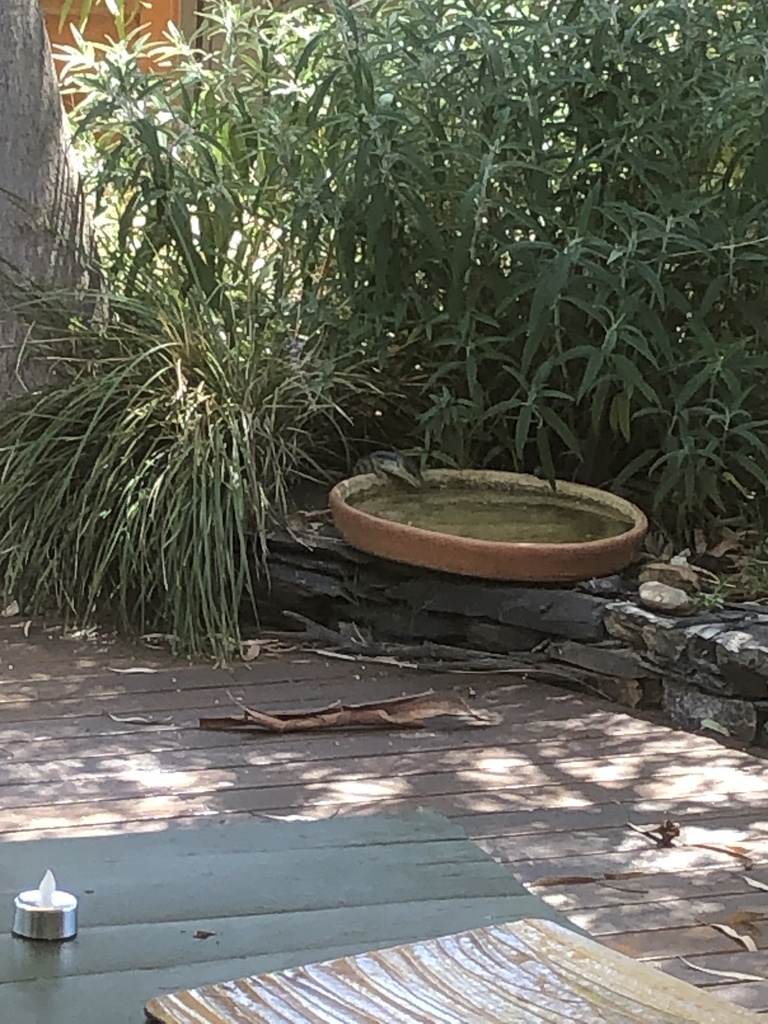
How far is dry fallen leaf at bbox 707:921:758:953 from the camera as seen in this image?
2371 mm

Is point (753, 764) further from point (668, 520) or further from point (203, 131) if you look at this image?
point (203, 131)

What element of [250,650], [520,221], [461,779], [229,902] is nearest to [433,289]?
[520,221]

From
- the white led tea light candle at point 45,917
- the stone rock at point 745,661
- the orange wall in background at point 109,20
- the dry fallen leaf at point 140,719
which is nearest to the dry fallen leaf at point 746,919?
the stone rock at point 745,661

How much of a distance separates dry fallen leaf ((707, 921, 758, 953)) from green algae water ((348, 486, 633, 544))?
5.38 feet

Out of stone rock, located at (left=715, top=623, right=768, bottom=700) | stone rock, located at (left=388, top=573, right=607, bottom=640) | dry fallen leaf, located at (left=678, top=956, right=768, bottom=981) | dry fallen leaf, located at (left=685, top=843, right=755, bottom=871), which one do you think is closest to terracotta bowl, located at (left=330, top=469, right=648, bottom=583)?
stone rock, located at (left=388, top=573, right=607, bottom=640)

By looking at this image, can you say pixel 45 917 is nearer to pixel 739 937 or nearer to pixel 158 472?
pixel 739 937

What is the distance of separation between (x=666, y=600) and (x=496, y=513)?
0.67m

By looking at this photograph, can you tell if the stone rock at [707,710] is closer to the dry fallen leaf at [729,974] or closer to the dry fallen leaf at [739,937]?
the dry fallen leaf at [739,937]

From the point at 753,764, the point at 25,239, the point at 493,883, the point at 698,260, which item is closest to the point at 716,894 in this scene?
the point at 753,764

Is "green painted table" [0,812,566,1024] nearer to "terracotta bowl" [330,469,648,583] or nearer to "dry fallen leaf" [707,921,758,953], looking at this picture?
"dry fallen leaf" [707,921,758,953]

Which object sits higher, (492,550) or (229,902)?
(229,902)

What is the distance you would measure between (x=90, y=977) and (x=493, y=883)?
41 cm

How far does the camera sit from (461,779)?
308cm

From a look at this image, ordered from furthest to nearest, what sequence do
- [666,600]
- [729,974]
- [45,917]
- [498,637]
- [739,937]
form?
[498,637]
[666,600]
[739,937]
[729,974]
[45,917]
